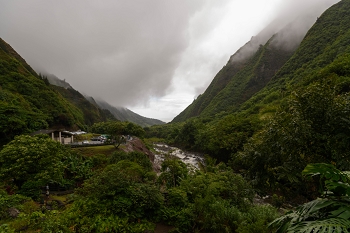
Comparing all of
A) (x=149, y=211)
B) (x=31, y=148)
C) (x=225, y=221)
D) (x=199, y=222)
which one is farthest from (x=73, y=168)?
(x=225, y=221)

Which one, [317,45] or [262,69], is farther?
[262,69]

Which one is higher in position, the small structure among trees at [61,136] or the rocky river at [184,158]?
the small structure among trees at [61,136]

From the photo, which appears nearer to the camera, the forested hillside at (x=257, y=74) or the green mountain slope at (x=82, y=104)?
the green mountain slope at (x=82, y=104)

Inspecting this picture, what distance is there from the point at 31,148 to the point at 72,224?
7.41m

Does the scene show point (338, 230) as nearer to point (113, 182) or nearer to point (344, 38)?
point (113, 182)

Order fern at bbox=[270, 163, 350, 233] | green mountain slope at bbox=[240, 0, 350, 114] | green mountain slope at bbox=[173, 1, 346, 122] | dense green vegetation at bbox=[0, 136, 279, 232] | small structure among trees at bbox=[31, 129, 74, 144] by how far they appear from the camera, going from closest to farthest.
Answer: fern at bbox=[270, 163, 350, 233], dense green vegetation at bbox=[0, 136, 279, 232], small structure among trees at bbox=[31, 129, 74, 144], green mountain slope at bbox=[240, 0, 350, 114], green mountain slope at bbox=[173, 1, 346, 122]

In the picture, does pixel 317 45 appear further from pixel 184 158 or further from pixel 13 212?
pixel 13 212

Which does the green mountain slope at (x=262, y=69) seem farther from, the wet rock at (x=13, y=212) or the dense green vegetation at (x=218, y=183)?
the wet rock at (x=13, y=212)

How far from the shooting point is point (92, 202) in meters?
10.7

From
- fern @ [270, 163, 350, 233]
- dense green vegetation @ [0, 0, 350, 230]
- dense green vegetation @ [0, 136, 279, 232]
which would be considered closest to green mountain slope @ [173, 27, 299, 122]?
dense green vegetation @ [0, 0, 350, 230]

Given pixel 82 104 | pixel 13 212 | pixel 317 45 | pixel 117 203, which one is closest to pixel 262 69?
pixel 317 45

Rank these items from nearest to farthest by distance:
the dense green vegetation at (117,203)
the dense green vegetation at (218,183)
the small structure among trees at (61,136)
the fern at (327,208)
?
the fern at (327,208) → the dense green vegetation at (218,183) → the dense green vegetation at (117,203) → the small structure among trees at (61,136)

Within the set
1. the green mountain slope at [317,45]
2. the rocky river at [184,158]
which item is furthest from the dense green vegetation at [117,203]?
the green mountain slope at [317,45]

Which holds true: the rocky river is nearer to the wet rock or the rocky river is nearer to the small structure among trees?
the small structure among trees
